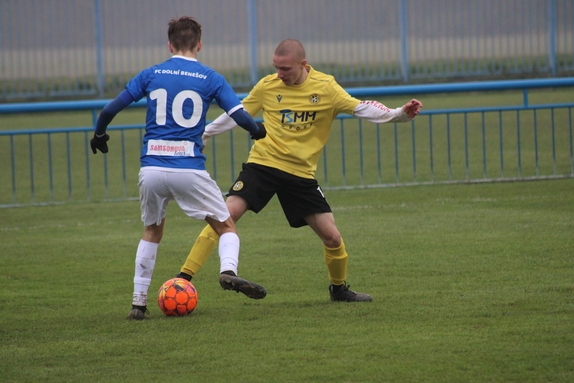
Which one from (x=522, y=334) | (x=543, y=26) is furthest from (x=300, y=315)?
(x=543, y=26)

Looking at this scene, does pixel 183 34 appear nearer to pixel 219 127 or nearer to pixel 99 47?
pixel 219 127

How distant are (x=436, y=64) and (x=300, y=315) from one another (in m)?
15.3

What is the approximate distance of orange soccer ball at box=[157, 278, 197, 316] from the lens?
523 cm

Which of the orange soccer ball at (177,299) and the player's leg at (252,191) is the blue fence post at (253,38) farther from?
the orange soccer ball at (177,299)

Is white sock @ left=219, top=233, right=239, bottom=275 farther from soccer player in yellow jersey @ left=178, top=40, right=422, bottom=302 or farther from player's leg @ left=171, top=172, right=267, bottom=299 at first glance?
soccer player in yellow jersey @ left=178, top=40, right=422, bottom=302

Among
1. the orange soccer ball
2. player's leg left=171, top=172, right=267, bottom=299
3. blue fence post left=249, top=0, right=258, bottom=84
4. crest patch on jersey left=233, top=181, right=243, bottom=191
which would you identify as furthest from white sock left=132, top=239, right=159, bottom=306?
blue fence post left=249, top=0, right=258, bottom=84

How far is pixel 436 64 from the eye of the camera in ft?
64.7

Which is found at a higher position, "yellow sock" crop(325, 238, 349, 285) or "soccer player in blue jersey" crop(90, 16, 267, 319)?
"soccer player in blue jersey" crop(90, 16, 267, 319)

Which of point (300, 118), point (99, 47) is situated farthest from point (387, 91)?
point (99, 47)

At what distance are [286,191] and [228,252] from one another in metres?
0.83

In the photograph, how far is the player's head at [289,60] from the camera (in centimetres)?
550

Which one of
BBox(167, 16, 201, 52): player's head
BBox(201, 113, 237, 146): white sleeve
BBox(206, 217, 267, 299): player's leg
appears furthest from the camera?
BBox(201, 113, 237, 146): white sleeve

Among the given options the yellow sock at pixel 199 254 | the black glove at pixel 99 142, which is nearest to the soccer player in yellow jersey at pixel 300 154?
the yellow sock at pixel 199 254

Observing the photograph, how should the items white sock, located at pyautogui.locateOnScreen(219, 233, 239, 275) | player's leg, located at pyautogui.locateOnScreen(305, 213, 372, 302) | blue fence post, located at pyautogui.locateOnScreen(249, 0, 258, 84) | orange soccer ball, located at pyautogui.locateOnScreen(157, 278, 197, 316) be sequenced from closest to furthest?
white sock, located at pyautogui.locateOnScreen(219, 233, 239, 275)
orange soccer ball, located at pyautogui.locateOnScreen(157, 278, 197, 316)
player's leg, located at pyautogui.locateOnScreen(305, 213, 372, 302)
blue fence post, located at pyautogui.locateOnScreen(249, 0, 258, 84)
